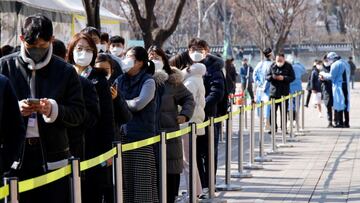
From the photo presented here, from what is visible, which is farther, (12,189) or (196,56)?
(196,56)

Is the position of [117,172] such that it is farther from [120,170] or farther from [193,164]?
[193,164]

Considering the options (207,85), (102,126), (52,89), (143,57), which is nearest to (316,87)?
(207,85)

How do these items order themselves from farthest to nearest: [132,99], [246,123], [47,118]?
[246,123] < [132,99] < [47,118]

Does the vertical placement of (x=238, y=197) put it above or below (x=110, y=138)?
below

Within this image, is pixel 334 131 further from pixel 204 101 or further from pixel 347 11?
pixel 347 11

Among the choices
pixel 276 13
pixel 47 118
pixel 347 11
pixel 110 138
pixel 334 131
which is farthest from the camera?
pixel 347 11

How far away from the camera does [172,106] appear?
33.4 feet

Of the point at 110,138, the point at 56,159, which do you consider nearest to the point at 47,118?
the point at 56,159

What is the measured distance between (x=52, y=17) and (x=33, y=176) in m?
15.2

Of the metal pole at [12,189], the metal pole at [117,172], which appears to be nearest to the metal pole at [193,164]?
the metal pole at [117,172]

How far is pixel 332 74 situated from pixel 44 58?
17.6 m

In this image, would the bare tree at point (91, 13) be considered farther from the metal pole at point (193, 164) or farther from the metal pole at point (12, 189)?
the metal pole at point (12, 189)

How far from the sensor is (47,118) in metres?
6.38

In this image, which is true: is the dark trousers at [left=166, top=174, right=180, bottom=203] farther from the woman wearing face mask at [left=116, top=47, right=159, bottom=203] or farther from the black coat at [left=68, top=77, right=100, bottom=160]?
the black coat at [left=68, top=77, right=100, bottom=160]
